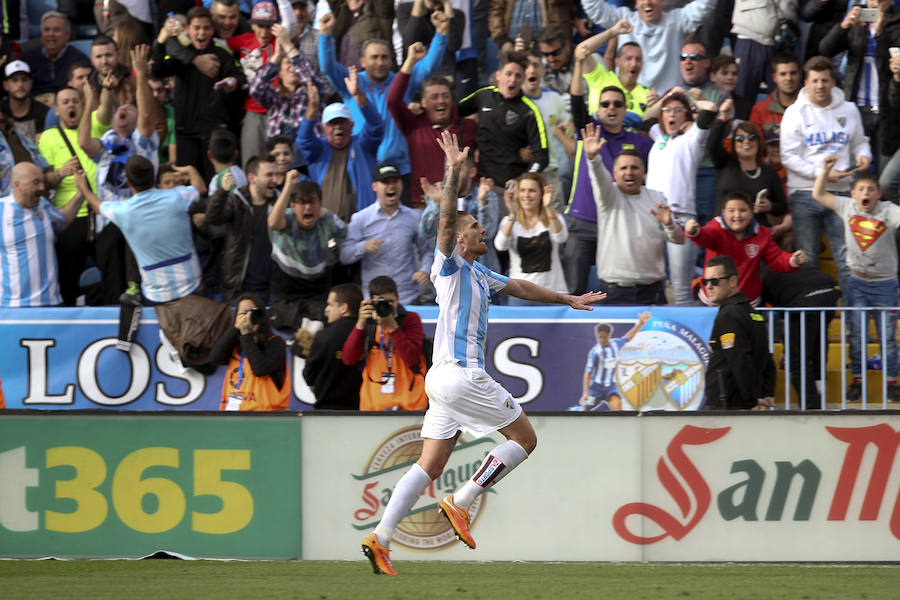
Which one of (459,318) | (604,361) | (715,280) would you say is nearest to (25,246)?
(604,361)

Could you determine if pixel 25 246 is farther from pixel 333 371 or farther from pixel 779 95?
pixel 779 95

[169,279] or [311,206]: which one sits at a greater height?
[311,206]

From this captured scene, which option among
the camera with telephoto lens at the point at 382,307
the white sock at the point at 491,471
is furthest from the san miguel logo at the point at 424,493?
the white sock at the point at 491,471

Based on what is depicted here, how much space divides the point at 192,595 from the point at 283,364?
3430 mm

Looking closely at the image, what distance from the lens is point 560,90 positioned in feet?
41.6

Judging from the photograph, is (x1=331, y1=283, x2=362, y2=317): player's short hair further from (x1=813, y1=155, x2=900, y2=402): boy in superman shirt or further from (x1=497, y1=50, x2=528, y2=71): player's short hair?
(x1=813, y1=155, x2=900, y2=402): boy in superman shirt

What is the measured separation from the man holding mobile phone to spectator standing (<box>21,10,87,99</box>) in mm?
7764

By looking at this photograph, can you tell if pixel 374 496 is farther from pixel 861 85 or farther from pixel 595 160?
pixel 861 85

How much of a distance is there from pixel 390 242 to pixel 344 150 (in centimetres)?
130

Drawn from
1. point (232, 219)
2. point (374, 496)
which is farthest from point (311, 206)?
point (374, 496)

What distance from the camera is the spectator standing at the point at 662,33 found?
12594 millimetres

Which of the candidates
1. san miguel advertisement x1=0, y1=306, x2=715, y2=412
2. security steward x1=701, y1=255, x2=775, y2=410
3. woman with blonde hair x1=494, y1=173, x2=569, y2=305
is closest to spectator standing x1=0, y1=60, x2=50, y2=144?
san miguel advertisement x1=0, y1=306, x2=715, y2=412

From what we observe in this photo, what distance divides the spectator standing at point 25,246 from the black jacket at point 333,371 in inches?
118

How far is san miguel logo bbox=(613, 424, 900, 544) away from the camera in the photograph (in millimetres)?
8328
